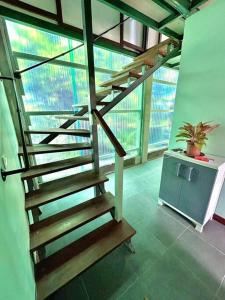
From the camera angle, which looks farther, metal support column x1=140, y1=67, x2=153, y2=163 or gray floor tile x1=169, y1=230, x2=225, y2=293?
metal support column x1=140, y1=67, x2=153, y2=163

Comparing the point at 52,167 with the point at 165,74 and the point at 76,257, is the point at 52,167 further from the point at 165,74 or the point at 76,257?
the point at 165,74

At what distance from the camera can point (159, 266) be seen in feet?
4.52

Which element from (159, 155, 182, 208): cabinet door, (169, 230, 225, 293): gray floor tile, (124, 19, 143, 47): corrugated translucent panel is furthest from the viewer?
(124, 19, 143, 47): corrugated translucent panel

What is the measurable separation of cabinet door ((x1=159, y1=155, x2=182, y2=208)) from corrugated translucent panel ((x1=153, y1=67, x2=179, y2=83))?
257 centimetres

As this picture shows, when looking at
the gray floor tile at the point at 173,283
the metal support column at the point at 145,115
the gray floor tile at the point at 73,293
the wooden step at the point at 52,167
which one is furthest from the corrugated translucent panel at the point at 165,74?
the gray floor tile at the point at 73,293

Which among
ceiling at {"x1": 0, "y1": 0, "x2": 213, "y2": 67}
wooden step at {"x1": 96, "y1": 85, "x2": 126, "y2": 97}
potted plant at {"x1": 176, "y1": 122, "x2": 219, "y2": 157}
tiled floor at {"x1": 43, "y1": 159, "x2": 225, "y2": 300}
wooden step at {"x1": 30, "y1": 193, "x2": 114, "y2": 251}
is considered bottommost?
tiled floor at {"x1": 43, "y1": 159, "x2": 225, "y2": 300}

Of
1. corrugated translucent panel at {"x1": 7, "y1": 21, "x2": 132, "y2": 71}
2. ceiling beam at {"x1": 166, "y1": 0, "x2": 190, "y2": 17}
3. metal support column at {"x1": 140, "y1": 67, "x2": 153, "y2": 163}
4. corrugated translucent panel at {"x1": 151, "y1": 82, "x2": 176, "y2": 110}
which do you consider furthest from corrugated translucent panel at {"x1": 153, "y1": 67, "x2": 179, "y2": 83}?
corrugated translucent panel at {"x1": 7, "y1": 21, "x2": 132, "y2": 71}

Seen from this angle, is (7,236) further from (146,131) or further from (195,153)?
(146,131)

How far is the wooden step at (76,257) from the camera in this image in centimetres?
105

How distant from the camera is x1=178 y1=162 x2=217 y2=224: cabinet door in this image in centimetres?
157

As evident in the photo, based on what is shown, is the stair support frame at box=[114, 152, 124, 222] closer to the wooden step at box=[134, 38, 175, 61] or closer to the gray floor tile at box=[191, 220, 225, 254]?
the gray floor tile at box=[191, 220, 225, 254]

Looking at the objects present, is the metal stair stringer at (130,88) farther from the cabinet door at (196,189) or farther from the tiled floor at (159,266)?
the tiled floor at (159,266)

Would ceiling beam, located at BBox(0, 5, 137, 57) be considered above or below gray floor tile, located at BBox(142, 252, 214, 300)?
above

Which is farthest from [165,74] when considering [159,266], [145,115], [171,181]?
[159,266]
